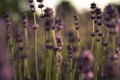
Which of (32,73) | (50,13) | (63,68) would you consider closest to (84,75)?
(50,13)

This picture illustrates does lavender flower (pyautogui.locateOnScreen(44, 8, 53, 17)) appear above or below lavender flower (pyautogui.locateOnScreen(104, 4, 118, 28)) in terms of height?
above

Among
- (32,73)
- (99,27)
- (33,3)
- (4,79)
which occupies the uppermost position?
A: (33,3)

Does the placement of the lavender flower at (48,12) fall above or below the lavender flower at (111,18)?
above

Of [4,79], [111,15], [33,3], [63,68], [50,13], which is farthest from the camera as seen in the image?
[63,68]

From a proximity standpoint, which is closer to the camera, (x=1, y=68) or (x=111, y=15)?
(x=1, y=68)

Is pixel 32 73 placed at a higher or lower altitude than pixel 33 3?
lower

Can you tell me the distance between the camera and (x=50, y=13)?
355 centimetres

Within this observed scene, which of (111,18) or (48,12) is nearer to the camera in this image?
(111,18)

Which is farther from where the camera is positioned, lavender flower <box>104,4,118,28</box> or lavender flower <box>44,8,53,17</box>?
lavender flower <box>44,8,53,17</box>

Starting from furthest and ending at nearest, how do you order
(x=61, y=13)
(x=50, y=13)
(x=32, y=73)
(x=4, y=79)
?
1. (x=61, y=13)
2. (x=32, y=73)
3. (x=50, y=13)
4. (x=4, y=79)

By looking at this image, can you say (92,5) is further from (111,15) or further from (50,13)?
(111,15)

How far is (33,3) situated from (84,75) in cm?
189

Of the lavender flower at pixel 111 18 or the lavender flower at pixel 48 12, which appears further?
the lavender flower at pixel 48 12

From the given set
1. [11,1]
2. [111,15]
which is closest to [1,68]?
[111,15]
